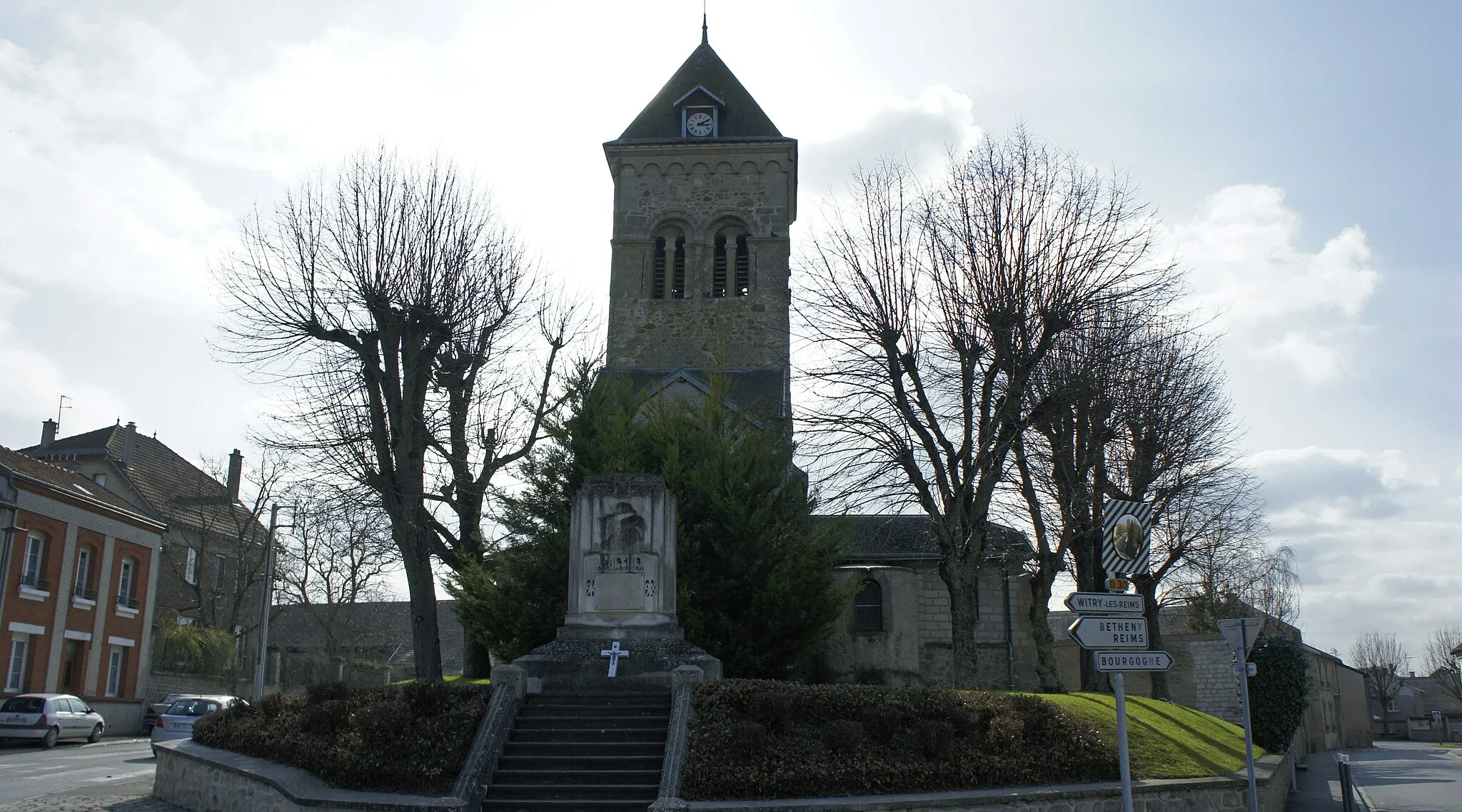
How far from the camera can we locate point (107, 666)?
3244cm

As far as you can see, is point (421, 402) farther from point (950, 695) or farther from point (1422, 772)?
point (1422, 772)

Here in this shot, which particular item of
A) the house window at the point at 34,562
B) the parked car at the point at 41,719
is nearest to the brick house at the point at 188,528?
the house window at the point at 34,562

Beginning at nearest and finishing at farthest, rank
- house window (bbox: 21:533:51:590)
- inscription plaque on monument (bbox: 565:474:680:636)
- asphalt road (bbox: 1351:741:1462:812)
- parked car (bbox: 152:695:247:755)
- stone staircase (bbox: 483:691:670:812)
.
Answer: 1. stone staircase (bbox: 483:691:670:812)
2. inscription plaque on monument (bbox: 565:474:680:636)
3. asphalt road (bbox: 1351:741:1462:812)
4. parked car (bbox: 152:695:247:755)
5. house window (bbox: 21:533:51:590)

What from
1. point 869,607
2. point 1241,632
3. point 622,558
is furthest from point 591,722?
point 869,607

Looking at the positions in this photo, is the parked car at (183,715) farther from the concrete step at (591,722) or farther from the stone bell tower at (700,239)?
the stone bell tower at (700,239)

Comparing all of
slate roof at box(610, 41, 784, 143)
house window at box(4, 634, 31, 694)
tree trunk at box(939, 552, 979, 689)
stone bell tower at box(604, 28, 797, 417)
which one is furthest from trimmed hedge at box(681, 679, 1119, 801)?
slate roof at box(610, 41, 784, 143)

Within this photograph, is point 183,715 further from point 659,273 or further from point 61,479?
point 659,273

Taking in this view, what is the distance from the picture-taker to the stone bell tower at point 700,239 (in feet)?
111

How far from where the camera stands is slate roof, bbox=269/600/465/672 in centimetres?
5612

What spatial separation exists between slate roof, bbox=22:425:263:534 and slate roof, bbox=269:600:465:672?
1026 cm

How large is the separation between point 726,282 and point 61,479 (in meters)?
20.0

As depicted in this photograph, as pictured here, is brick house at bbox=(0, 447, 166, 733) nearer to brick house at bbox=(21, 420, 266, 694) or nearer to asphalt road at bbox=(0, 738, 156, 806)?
brick house at bbox=(21, 420, 266, 694)

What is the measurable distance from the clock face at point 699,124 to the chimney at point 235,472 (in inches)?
1062

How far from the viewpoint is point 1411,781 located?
24844mm
